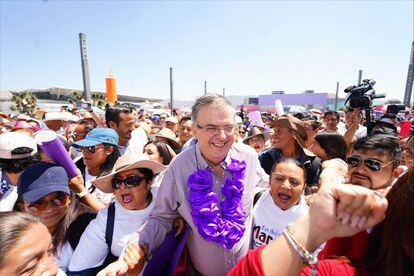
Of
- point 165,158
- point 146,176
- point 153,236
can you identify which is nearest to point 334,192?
point 153,236

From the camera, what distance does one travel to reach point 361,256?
2.75ft

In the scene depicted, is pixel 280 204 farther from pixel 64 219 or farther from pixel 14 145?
pixel 14 145

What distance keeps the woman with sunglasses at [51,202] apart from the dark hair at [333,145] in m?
2.79

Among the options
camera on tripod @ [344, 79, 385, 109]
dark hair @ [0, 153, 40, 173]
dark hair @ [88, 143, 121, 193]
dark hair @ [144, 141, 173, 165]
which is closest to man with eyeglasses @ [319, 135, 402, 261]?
camera on tripod @ [344, 79, 385, 109]

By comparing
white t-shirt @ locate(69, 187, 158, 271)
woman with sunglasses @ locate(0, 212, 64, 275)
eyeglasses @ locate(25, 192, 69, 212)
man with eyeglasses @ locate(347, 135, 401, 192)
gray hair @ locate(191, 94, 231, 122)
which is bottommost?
white t-shirt @ locate(69, 187, 158, 271)

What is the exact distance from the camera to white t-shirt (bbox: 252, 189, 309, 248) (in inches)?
69.5

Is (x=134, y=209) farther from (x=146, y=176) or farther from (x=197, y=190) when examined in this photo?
(x=197, y=190)

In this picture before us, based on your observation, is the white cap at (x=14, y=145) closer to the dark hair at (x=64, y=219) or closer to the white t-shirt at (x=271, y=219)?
the dark hair at (x=64, y=219)

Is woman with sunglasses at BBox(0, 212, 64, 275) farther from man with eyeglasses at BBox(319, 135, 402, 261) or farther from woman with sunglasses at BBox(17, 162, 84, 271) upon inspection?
man with eyeglasses at BBox(319, 135, 402, 261)

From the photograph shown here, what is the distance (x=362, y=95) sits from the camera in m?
3.09

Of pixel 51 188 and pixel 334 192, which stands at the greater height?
pixel 334 192

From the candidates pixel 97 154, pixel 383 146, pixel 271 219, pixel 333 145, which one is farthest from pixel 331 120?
pixel 97 154

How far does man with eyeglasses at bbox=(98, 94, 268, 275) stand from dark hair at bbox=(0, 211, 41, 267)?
61 cm

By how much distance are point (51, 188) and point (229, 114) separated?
137 cm
